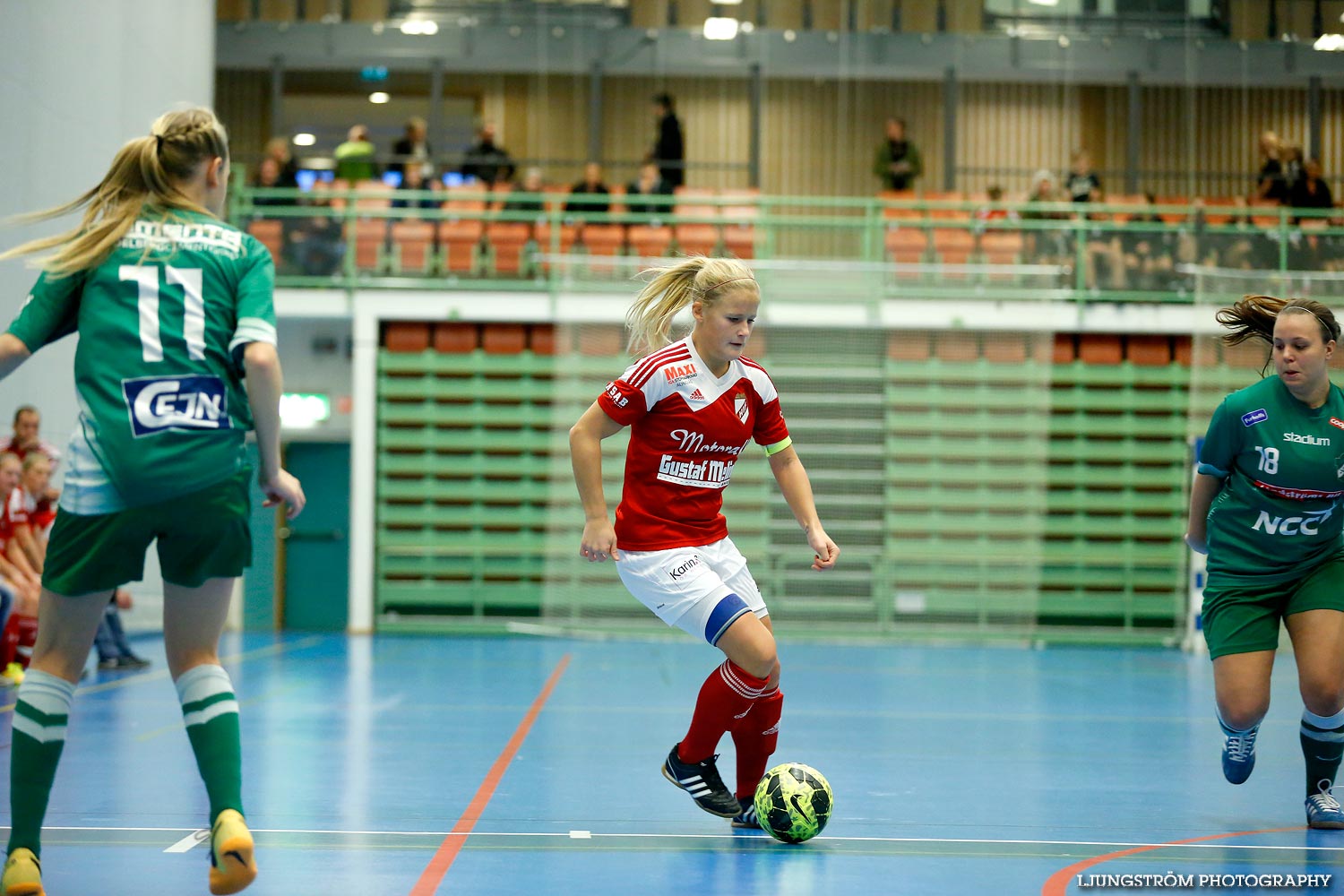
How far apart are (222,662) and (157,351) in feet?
27.2

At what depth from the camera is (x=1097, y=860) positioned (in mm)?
3955

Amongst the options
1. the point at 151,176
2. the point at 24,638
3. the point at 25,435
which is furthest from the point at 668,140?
the point at 151,176

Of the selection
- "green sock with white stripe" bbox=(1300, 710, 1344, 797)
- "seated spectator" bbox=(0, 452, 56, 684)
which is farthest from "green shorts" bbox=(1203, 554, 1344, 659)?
"seated spectator" bbox=(0, 452, 56, 684)

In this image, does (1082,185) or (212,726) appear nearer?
(212,726)

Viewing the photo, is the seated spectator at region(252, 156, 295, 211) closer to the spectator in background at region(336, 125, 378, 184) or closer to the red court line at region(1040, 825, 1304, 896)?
the spectator in background at region(336, 125, 378, 184)

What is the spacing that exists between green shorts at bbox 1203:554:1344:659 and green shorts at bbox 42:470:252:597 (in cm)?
328

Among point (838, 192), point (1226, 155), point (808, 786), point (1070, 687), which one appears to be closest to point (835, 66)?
point (838, 192)

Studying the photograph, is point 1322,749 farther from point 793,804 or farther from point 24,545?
point 24,545

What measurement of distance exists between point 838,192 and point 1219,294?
769cm

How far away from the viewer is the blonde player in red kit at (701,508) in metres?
4.12

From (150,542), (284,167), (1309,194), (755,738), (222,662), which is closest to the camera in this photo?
(150,542)

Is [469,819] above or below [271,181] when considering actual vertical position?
below

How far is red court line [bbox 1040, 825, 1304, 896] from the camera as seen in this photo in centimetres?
357

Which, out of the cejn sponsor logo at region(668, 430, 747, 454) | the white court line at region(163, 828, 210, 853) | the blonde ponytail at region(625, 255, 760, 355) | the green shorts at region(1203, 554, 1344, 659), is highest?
the blonde ponytail at region(625, 255, 760, 355)
